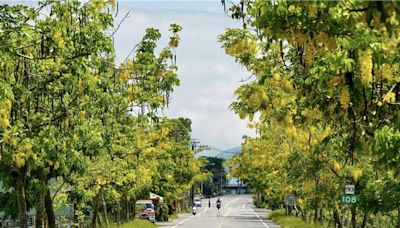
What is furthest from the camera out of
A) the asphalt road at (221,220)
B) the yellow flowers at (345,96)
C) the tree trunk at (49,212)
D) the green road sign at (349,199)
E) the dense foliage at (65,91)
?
the asphalt road at (221,220)

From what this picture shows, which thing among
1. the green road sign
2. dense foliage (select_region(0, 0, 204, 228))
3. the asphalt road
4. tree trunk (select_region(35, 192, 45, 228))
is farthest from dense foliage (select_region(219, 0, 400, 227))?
the asphalt road

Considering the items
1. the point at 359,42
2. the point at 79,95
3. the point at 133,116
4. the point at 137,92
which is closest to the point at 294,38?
the point at 359,42

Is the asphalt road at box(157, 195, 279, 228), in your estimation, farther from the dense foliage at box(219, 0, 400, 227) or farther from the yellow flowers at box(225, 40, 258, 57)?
the yellow flowers at box(225, 40, 258, 57)

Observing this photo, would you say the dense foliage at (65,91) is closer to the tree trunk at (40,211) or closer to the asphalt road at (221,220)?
the tree trunk at (40,211)

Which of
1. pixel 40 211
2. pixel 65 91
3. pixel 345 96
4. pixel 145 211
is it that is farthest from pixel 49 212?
pixel 145 211

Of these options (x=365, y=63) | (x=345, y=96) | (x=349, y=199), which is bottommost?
(x=349, y=199)

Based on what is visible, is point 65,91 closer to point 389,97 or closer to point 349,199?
point 389,97

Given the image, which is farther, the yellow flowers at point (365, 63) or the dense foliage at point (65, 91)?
the dense foliage at point (65, 91)

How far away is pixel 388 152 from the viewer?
314 inches

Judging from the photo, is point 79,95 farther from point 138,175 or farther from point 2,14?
point 138,175

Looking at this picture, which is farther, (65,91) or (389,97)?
(65,91)

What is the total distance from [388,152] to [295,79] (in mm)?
3449

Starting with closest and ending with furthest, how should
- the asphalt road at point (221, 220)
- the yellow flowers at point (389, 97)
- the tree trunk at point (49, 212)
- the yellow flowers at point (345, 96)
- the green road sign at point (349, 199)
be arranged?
the yellow flowers at point (345, 96), the yellow flowers at point (389, 97), the green road sign at point (349, 199), the tree trunk at point (49, 212), the asphalt road at point (221, 220)

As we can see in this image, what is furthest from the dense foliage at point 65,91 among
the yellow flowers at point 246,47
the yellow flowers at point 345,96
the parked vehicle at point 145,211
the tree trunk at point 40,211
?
the parked vehicle at point 145,211
